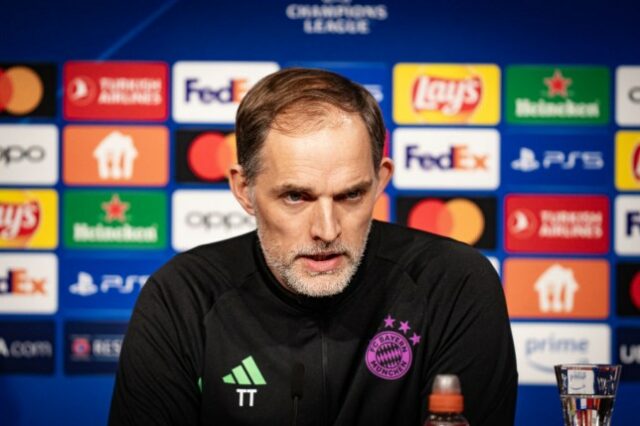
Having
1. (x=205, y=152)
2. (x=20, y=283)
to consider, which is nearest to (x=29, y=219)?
(x=20, y=283)

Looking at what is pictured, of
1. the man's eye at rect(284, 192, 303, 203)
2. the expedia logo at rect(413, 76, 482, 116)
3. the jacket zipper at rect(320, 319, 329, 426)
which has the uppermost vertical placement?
the expedia logo at rect(413, 76, 482, 116)

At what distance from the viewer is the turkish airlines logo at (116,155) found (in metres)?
3.21

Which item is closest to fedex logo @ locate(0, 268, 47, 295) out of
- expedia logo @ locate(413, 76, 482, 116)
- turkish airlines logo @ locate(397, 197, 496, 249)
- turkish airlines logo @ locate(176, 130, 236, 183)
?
turkish airlines logo @ locate(176, 130, 236, 183)

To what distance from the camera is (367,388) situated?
1.69m

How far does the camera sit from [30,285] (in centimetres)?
322

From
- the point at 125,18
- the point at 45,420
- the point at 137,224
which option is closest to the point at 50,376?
the point at 45,420

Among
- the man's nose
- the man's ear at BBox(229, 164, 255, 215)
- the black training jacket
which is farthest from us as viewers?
the man's ear at BBox(229, 164, 255, 215)

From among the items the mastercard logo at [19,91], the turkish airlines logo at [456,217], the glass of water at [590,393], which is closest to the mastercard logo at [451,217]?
the turkish airlines logo at [456,217]

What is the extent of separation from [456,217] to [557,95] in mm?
516

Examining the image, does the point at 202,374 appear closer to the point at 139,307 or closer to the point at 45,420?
the point at 139,307

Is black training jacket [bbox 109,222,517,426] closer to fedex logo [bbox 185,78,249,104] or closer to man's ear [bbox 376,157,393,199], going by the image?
man's ear [bbox 376,157,393,199]

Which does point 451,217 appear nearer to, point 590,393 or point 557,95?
point 557,95

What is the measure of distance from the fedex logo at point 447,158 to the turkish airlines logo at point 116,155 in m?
0.77

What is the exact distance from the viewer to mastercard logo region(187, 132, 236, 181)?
10.5 ft
